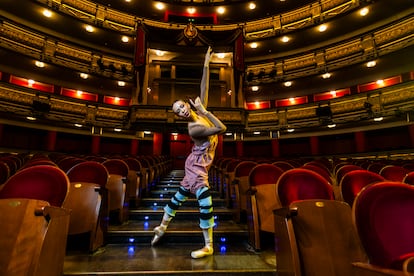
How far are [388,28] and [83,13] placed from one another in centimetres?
1195

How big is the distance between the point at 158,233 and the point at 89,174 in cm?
81

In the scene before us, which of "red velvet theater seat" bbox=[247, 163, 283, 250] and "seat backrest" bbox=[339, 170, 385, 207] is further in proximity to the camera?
"red velvet theater seat" bbox=[247, 163, 283, 250]

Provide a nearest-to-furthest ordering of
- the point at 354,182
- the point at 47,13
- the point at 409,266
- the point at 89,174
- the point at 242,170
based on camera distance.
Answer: the point at 409,266
the point at 354,182
the point at 89,174
the point at 242,170
the point at 47,13

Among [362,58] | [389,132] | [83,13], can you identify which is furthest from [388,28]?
[83,13]

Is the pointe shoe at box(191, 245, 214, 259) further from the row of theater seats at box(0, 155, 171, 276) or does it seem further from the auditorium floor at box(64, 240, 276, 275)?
the row of theater seats at box(0, 155, 171, 276)

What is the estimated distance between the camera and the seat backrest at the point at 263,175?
6.55 feet

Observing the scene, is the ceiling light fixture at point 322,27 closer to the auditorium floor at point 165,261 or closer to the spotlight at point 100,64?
the spotlight at point 100,64

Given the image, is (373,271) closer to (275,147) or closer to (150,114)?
(150,114)

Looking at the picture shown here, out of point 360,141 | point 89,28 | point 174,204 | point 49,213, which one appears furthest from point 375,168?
point 89,28

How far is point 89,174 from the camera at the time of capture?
1923 mm

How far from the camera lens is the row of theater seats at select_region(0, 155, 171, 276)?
0.92m

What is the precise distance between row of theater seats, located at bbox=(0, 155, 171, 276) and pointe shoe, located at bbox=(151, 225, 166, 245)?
1.29 ft

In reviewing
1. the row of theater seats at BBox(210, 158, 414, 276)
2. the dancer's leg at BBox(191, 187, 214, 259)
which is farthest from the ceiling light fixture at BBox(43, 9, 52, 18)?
the row of theater seats at BBox(210, 158, 414, 276)

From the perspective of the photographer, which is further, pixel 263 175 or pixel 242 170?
pixel 242 170
